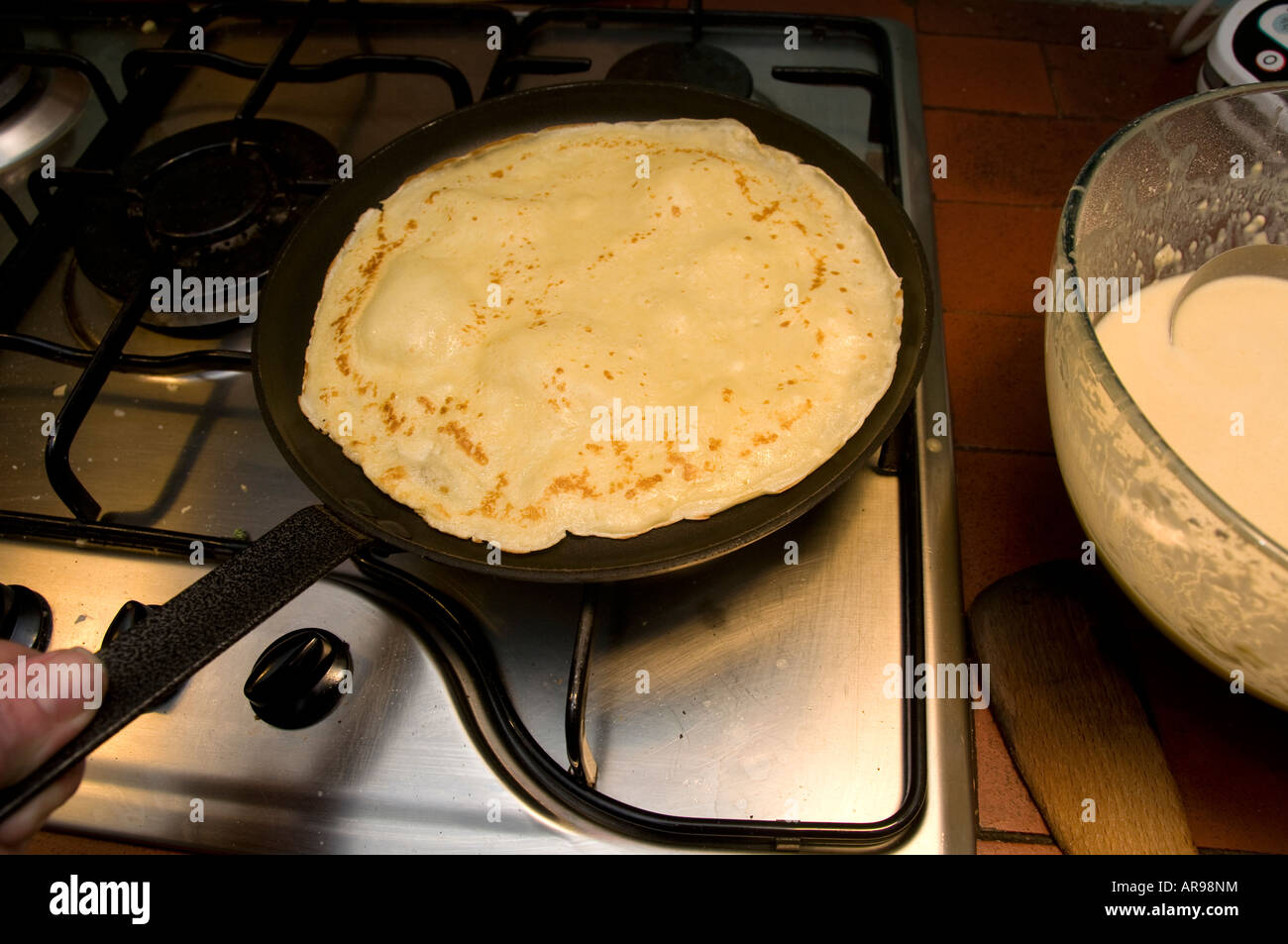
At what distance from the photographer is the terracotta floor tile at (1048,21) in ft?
4.55

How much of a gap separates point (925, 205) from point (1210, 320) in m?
0.43

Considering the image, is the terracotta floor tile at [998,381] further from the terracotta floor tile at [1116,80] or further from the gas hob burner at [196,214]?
the gas hob burner at [196,214]

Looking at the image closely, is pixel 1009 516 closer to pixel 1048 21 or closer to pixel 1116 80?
pixel 1116 80

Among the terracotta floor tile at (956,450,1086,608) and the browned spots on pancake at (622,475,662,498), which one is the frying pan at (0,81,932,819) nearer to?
the browned spots on pancake at (622,475,662,498)

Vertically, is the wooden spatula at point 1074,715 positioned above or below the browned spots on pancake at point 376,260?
below

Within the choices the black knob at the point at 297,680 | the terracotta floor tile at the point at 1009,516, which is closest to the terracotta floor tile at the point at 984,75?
the terracotta floor tile at the point at 1009,516

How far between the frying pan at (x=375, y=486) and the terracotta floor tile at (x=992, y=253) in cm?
20

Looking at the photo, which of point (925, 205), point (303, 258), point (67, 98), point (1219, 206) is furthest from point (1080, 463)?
point (67, 98)

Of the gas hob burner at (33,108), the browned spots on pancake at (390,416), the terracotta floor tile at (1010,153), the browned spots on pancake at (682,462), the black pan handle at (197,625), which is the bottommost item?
the black pan handle at (197,625)

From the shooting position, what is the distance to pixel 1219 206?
88 cm

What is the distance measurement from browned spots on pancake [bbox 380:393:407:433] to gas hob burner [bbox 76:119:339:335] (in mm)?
279

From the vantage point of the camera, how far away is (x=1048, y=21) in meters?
1.42

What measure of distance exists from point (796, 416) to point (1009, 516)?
282mm
